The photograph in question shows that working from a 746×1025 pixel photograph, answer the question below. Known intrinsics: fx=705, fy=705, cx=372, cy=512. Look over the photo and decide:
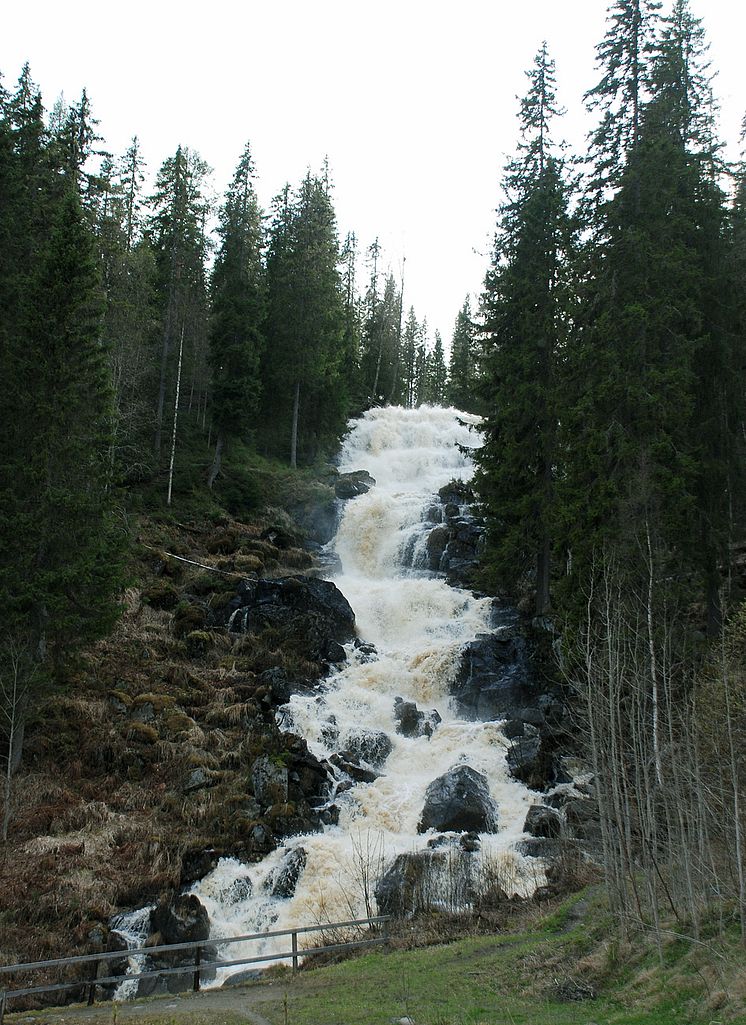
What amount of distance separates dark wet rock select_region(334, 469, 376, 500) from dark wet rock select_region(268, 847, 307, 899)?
78.2 feet

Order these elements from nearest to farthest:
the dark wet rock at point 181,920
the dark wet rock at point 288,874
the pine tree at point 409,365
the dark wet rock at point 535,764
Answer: the dark wet rock at point 181,920 → the dark wet rock at point 288,874 → the dark wet rock at point 535,764 → the pine tree at point 409,365

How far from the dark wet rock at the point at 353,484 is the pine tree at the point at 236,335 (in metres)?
6.18

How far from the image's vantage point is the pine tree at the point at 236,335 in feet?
120

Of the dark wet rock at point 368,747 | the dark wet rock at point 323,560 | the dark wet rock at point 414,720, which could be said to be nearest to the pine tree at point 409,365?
Result: the dark wet rock at point 323,560

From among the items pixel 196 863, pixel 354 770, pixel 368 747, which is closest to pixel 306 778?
pixel 354 770

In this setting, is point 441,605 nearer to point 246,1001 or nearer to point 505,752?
point 505,752

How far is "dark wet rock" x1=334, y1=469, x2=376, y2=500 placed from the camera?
38.9m

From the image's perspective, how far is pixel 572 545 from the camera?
781 inches

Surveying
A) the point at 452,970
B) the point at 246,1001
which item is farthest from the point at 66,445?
the point at 452,970

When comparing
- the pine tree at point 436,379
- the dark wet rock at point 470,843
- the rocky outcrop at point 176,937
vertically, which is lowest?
the rocky outcrop at point 176,937

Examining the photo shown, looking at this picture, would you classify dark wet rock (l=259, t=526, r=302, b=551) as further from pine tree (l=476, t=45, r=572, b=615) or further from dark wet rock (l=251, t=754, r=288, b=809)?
dark wet rock (l=251, t=754, r=288, b=809)

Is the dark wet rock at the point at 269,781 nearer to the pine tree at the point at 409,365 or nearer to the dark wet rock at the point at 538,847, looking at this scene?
the dark wet rock at the point at 538,847

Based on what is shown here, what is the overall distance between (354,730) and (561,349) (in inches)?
579

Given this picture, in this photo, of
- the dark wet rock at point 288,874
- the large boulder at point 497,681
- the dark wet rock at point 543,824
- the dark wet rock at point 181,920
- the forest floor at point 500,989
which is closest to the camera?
the forest floor at point 500,989
